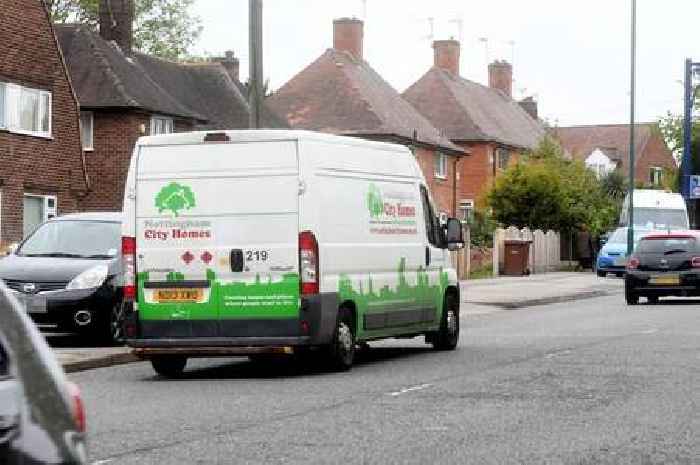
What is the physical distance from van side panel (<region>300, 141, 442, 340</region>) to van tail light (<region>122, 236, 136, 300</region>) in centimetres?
178

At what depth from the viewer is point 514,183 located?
57375 mm

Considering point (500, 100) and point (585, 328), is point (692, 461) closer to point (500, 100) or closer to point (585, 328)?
point (585, 328)

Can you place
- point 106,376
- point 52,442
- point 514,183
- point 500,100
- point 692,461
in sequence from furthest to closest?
1. point 500,100
2. point 514,183
3. point 106,376
4. point 692,461
5. point 52,442

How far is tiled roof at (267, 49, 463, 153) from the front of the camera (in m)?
62.3

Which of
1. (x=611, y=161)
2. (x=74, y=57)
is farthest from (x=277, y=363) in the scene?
(x=611, y=161)

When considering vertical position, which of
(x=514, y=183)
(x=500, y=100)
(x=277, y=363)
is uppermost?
(x=500, y=100)

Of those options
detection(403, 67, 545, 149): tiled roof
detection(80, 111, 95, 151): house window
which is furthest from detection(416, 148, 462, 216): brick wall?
detection(80, 111, 95, 151): house window

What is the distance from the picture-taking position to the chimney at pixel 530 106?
92.4 metres

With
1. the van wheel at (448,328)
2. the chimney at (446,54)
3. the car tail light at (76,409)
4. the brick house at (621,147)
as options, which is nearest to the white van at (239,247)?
the van wheel at (448,328)

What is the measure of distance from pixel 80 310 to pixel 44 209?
19349 mm

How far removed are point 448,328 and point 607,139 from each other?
106886 millimetres

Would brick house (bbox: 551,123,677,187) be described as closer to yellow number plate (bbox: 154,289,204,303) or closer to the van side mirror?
the van side mirror

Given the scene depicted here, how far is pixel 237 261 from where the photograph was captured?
50.0ft

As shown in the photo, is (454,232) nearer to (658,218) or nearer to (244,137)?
(244,137)
